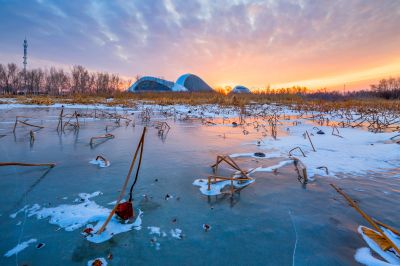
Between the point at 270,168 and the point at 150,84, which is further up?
the point at 150,84

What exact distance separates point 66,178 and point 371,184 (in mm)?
3598

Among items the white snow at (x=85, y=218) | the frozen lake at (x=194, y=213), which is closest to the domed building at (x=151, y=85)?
the frozen lake at (x=194, y=213)

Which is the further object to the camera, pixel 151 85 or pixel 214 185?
pixel 151 85

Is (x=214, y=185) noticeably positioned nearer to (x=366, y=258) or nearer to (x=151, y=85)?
(x=366, y=258)

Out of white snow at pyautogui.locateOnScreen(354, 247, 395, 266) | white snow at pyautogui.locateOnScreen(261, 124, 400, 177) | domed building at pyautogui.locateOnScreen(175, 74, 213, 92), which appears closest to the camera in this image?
white snow at pyautogui.locateOnScreen(354, 247, 395, 266)

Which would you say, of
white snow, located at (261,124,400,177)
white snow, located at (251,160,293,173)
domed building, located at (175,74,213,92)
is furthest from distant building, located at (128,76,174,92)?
white snow, located at (251,160,293,173)

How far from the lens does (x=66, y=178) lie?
270 cm

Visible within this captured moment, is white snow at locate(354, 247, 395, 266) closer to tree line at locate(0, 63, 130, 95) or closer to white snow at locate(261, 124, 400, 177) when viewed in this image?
white snow at locate(261, 124, 400, 177)

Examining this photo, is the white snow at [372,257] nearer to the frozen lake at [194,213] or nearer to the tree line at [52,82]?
the frozen lake at [194,213]

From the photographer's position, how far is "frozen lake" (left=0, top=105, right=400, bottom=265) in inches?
58.4

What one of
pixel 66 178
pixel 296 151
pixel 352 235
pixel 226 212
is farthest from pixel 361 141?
pixel 66 178

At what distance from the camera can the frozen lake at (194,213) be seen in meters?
1.48

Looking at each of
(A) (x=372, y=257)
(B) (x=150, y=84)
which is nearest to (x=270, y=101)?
(A) (x=372, y=257)

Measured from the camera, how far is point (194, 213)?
1.99 m
